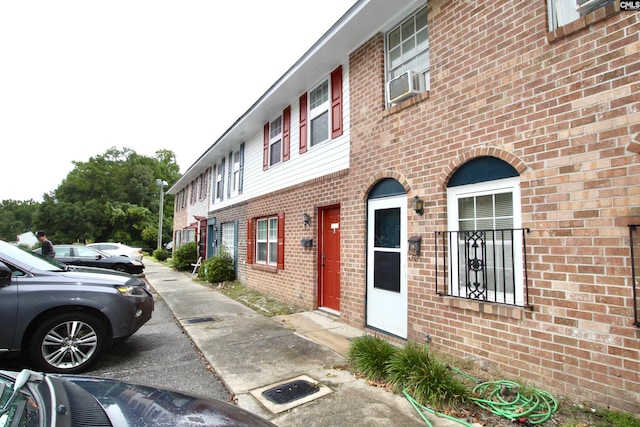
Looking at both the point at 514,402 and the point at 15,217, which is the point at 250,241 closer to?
the point at 514,402

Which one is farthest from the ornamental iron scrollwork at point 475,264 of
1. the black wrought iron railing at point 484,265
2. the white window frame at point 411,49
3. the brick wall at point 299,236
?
the brick wall at point 299,236

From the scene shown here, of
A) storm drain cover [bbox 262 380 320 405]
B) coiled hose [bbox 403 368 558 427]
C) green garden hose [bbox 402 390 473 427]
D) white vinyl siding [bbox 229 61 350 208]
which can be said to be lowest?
storm drain cover [bbox 262 380 320 405]

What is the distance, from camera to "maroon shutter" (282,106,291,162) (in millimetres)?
9164

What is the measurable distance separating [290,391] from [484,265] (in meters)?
2.70

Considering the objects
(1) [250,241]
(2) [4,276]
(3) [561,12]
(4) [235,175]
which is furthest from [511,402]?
(4) [235,175]

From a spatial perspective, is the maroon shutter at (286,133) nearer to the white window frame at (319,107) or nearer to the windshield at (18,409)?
the white window frame at (319,107)

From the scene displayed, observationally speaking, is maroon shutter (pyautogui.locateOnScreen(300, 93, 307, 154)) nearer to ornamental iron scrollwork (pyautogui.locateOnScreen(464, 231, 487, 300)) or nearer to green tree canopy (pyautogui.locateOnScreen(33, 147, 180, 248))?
ornamental iron scrollwork (pyautogui.locateOnScreen(464, 231, 487, 300))

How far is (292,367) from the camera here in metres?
4.34

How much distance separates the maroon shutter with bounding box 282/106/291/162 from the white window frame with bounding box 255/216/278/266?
1823 millimetres

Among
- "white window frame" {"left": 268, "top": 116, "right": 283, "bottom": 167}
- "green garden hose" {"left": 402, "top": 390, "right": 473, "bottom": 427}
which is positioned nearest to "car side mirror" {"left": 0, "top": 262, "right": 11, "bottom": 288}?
"green garden hose" {"left": 402, "top": 390, "right": 473, "bottom": 427}

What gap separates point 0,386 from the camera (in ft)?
5.35

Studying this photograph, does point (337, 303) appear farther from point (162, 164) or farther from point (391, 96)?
point (162, 164)

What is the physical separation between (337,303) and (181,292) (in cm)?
559

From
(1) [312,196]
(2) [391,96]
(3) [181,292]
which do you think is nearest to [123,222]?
(3) [181,292]
